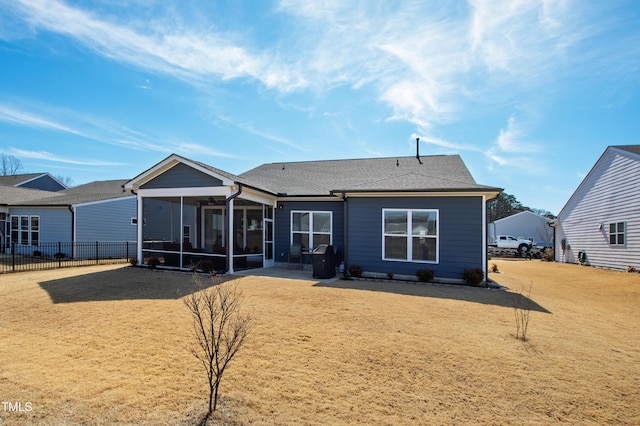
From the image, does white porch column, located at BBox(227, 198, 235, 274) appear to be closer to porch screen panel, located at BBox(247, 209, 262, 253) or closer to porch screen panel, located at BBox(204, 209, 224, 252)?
porch screen panel, located at BBox(247, 209, 262, 253)

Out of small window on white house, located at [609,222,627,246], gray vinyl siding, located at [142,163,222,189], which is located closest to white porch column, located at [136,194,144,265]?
gray vinyl siding, located at [142,163,222,189]

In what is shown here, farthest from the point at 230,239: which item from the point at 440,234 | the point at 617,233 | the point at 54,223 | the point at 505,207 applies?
the point at 505,207

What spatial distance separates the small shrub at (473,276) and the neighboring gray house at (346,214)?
29 centimetres

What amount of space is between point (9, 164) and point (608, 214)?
73.2 meters

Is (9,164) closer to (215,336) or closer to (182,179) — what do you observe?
(182,179)

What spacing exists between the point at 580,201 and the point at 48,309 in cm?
2464

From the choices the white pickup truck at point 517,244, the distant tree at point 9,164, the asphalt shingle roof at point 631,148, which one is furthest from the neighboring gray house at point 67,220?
the distant tree at point 9,164

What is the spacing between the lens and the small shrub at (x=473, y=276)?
31.6 ft

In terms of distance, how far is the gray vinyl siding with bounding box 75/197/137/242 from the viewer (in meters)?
17.4

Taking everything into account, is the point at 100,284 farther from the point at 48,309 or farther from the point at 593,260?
the point at 593,260

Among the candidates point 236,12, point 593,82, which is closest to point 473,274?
point 593,82

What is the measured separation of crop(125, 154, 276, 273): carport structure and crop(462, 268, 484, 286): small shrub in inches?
299

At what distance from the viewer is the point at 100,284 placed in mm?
8922

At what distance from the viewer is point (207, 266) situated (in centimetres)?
1127
